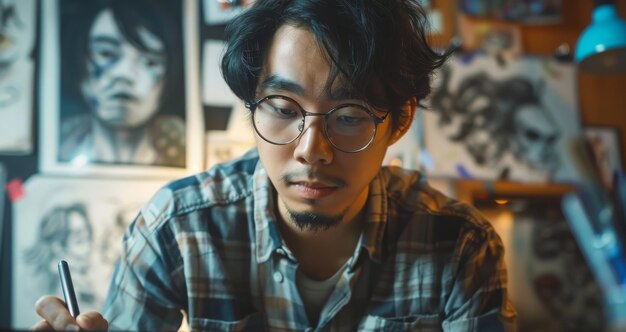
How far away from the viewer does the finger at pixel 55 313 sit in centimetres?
49

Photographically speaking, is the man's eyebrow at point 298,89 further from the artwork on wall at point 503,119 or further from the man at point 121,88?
the artwork on wall at point 503,119

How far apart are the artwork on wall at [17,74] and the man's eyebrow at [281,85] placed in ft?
2.64

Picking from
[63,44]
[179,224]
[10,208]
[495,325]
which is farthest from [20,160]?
[495,325]

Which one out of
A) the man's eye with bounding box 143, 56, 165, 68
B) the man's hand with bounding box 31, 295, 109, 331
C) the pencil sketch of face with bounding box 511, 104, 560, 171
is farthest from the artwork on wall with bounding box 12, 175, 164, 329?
the pencil sketch of face with bounding box 511, 104, 560, 171

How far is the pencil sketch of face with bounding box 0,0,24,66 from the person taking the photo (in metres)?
1.22

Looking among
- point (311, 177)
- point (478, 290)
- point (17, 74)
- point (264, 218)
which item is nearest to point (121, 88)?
point (17, 74)

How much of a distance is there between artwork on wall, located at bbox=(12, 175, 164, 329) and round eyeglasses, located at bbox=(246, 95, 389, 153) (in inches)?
23.6

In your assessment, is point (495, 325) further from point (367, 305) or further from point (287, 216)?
point (287, 216)

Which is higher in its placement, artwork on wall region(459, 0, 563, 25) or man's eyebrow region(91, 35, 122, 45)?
artwork on wall region(459, 0, 563, 25)

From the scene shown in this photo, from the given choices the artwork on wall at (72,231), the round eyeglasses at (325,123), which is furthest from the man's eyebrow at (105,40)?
the round eyeglasses at (325,123)

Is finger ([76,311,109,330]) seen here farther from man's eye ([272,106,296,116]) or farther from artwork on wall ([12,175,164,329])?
artwork on wall ([12,175,164,329])

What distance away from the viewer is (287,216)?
0.74 meters

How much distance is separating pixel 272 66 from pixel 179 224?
24 centimetres

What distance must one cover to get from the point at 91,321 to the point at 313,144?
286 mm
